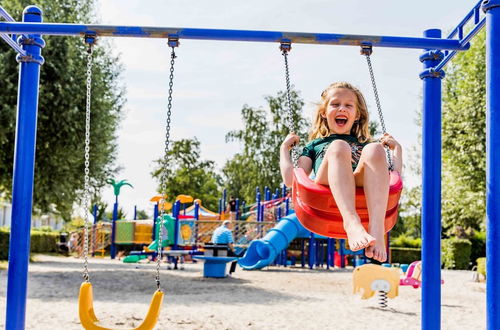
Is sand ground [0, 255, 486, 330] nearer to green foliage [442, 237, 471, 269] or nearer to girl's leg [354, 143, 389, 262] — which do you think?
girl's leg [354, 143, 389, 262]

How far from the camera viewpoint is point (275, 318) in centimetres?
805

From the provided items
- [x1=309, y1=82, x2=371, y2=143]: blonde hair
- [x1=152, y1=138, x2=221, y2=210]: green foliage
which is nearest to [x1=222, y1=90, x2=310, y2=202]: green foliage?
[x1=152, y1=138, x2=221, y2=210]: green foliage

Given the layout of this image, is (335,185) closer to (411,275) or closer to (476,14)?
(476,14)

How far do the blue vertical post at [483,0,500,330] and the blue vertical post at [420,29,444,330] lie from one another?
1218 millimetres

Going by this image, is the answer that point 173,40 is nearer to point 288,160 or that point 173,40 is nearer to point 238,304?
point 288,160

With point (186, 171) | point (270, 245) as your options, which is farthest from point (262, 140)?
point (270, 245)

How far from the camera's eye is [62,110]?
1337 cm

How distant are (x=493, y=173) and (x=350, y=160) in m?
0.83

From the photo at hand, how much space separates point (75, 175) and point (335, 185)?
12.4 metres

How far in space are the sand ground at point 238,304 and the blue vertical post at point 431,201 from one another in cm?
327

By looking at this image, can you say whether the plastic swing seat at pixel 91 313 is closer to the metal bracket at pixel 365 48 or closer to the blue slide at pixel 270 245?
the metal bracket at pixel 365 48

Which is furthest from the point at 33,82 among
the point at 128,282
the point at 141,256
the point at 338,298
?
the point at 141,256

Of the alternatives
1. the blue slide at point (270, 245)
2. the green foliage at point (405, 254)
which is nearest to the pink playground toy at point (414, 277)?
the blue slide at point (270, 245)

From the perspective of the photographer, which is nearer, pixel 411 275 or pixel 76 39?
pixel 411 275
